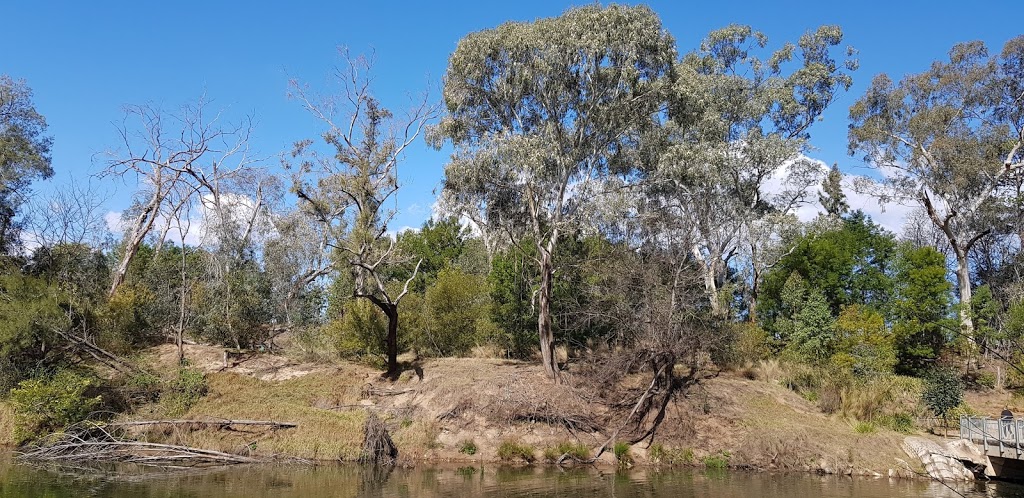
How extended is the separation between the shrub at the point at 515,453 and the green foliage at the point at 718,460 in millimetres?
5650

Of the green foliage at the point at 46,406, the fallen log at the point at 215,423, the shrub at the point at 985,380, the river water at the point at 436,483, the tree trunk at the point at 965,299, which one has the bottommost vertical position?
the river water at the point at 436,483

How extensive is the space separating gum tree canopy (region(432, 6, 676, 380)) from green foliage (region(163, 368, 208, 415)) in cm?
1155

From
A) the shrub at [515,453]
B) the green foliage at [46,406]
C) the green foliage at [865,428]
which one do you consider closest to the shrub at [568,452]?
the shrub at [515,453]

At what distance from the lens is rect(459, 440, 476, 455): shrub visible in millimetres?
23359

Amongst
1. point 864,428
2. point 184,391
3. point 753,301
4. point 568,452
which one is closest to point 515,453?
point 568,452

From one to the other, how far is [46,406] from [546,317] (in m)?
17.0

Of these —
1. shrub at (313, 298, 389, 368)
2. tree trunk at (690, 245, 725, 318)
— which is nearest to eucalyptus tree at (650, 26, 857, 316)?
tree trunk at (690, 245, 725, 318)

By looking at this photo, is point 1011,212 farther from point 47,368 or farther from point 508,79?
point 47,368

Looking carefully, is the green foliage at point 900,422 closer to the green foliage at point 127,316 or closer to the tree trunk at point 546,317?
the tree trunk at point 546,317

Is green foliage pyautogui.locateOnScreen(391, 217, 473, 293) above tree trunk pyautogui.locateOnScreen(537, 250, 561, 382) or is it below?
above

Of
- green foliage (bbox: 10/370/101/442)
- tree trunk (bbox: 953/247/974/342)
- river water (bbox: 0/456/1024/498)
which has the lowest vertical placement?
river water (bbox: 0/456/1024/498)

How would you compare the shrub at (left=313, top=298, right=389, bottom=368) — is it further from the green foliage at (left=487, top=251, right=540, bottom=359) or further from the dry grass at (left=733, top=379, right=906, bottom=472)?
the dry grass at (left=733, top=379, right=906, bottom=472)

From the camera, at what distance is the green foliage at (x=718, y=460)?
22.5 meters

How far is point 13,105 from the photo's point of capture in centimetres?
2991
